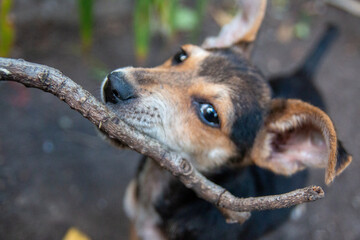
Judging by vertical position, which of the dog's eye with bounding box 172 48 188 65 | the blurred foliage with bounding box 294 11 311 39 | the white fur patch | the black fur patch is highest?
the white fur patch

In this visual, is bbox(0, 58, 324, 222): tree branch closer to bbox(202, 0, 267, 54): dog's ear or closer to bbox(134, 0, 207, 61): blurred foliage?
bbox(202, 0, 267, 54): dog's ear

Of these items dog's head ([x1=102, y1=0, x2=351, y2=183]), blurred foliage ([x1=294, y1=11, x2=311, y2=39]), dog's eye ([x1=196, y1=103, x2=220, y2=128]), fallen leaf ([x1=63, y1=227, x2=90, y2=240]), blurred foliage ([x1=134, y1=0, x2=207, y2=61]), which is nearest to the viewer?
dog's head ([x1=102, y1=0, x2=351, y2=183])

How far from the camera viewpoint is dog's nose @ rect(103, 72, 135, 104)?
2.07 m

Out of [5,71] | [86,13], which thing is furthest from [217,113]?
[86,13]

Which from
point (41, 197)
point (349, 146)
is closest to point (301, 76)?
point (349, 146)

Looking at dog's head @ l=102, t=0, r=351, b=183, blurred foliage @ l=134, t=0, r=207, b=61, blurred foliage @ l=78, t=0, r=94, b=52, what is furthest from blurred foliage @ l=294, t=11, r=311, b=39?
blurred foliage @ l=78, t=0, r=94, b=52

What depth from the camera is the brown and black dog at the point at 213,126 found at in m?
2.20

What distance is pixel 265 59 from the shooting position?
592cm

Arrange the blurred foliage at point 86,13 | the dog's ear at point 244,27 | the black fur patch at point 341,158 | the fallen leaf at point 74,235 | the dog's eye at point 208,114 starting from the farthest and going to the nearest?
the blurred foliage at point 86,13 < the fallen leaf at point 74,235 < the dog's ear at point 244,27 < the dog's eye at point 208,114 < the black fur patch at point 341,158

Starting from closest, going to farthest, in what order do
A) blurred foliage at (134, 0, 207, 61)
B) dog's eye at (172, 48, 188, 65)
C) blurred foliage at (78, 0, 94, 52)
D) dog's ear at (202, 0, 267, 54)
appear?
dog's eye at (172, 48, 188, 65) < dog's ear at (202, 0, 267, 54) < blurred foliage at (78, 0, 94, 52) < blurred foliage at (134, 0, 207, 61)

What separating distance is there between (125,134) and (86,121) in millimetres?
3077

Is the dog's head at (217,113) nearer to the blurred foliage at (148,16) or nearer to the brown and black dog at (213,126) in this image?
the brown and black dog at (213,126)

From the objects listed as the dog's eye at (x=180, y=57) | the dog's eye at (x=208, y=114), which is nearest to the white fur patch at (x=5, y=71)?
the dog's eye at (x=208, y=114)

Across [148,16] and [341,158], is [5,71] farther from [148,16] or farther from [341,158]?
[148,16]
